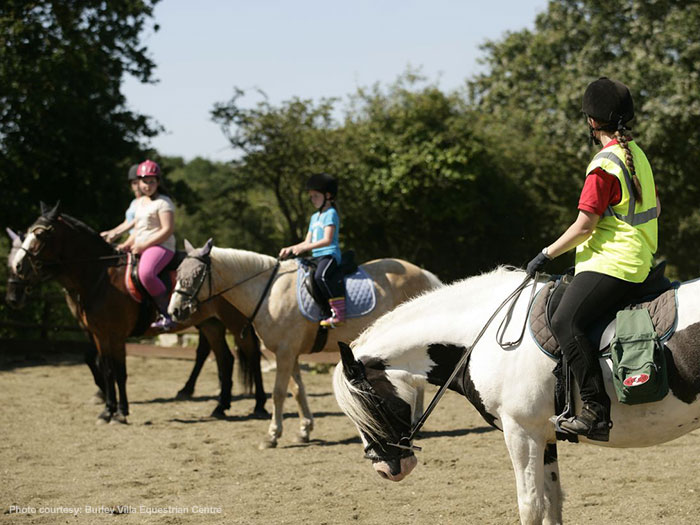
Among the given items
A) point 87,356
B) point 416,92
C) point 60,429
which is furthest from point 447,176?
point 60,429

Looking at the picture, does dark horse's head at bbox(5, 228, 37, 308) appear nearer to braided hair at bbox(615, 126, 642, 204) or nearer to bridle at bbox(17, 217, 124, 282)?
bridle at bbox(17, 217, 124, 282)

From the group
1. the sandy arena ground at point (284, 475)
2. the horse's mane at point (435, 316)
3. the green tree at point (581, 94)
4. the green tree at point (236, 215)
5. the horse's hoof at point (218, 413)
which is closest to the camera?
the horse's mane at point (435, 316)

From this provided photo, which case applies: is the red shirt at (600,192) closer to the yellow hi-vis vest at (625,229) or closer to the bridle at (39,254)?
the yellow hi-vis vest at (625,229)

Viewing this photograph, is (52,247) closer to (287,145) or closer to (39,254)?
(39,254)

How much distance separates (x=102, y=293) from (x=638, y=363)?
6997 millimetres

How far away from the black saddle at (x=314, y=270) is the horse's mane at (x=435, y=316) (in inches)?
131

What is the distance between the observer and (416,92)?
69.4 ft

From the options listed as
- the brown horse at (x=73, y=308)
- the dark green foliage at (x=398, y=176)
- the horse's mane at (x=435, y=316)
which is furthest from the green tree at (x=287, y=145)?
the horse's mane at (x=435, y=316)

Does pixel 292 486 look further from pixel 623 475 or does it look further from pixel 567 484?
pixel 623 475

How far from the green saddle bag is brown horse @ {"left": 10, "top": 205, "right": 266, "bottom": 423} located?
6.10 metres

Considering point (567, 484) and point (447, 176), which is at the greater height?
point (447, 176)

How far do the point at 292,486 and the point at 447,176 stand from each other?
14.1m

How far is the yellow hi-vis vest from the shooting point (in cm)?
357

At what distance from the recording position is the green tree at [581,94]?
59.4 ft
